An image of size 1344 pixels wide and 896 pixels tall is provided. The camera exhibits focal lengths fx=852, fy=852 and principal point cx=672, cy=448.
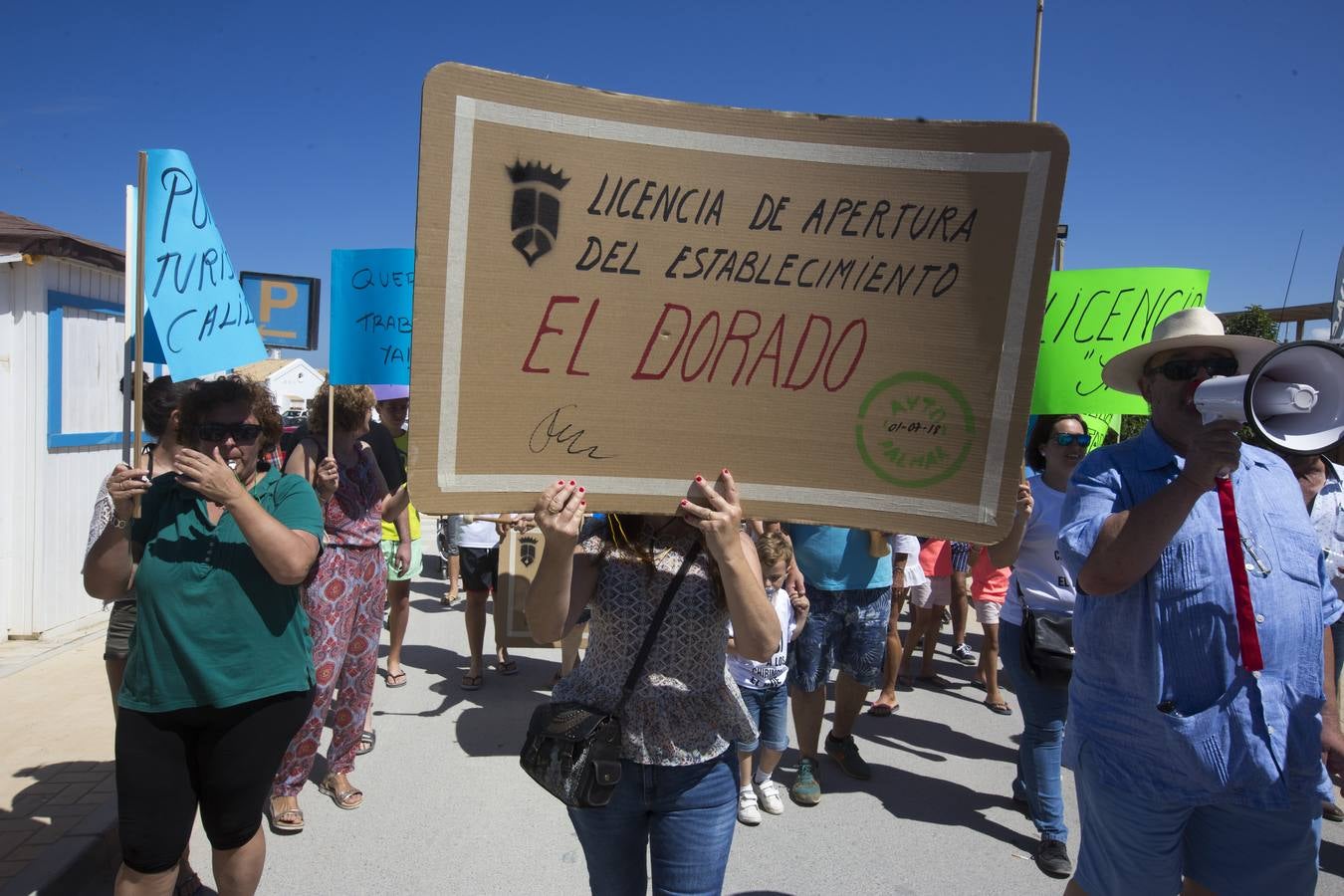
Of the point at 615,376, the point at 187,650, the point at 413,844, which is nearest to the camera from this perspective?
the point at 615,376

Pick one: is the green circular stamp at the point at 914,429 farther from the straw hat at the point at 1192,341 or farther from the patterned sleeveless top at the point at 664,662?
the straw hat at the point at 1192,341

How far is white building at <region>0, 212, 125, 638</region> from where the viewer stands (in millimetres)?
6035

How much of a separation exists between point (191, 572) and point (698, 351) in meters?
1.70

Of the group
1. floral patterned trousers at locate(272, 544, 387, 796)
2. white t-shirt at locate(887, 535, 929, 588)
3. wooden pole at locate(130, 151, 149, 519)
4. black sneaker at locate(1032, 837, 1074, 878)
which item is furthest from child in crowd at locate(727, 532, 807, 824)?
wooden pole at locate(130, 151, 149, 519)

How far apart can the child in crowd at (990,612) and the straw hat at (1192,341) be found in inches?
141

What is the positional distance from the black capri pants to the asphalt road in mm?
1103

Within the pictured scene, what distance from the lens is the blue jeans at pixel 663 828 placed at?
2.07m

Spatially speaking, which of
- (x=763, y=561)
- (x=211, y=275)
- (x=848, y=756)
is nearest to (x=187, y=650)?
(x=211, y=275)

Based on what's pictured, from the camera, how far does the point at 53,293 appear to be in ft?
20.7

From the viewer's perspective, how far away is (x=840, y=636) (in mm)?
4453

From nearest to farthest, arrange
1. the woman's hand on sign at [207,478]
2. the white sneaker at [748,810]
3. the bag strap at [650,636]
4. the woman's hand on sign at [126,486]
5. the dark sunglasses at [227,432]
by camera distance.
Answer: the bag strap at [650,636]
the woman's hand on sign at [207,478]
the woman's hand on sign at [126,486]
the dark sunglasses at [227,432]
the white sneaker at [748,810]

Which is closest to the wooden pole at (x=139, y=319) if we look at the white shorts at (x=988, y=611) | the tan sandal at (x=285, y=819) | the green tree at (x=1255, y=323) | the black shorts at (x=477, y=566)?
the tan sandal at (x=285, y=819)

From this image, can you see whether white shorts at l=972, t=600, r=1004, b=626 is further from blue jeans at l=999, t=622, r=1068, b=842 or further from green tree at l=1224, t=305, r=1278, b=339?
green tree at l=1224, t=305, r=1278, b=339

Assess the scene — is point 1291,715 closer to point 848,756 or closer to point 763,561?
point 763,561
